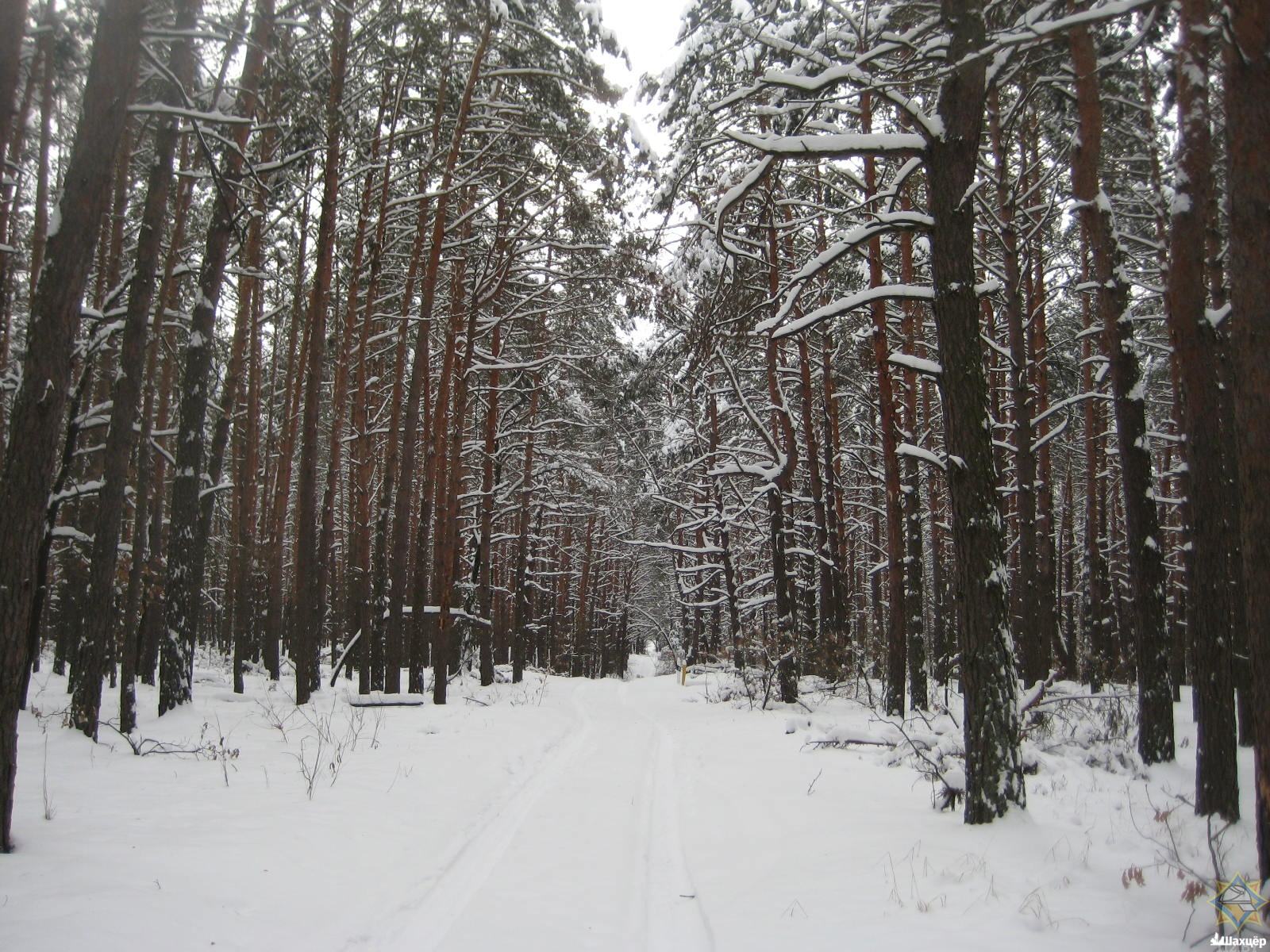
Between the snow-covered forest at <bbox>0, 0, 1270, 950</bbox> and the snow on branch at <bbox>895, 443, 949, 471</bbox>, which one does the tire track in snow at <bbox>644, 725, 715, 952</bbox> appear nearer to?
the snow-covered forest at <bbox>0, 0, 1270, 950</bbox>

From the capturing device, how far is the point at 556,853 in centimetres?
568

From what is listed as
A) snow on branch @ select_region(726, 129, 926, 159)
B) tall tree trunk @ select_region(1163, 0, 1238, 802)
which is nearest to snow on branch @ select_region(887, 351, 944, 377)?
snow on branch @ select_region(726, 129, 926, 159)

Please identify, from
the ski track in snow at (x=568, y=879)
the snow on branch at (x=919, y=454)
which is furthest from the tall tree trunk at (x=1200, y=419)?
the ski track in snow at (x=568, y=879)

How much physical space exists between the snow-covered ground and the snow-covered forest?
4 cm

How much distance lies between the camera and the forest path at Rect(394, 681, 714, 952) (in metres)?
4.14

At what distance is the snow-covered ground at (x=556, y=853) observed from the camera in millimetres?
3939

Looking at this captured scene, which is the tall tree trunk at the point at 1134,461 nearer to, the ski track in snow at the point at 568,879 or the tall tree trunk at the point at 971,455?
the tall tree trunk at the point at 971,455

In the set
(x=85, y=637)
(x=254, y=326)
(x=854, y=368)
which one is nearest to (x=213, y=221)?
(x=85, y=637)

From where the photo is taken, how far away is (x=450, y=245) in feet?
47.2

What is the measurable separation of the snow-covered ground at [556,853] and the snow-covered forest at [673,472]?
0.04 m

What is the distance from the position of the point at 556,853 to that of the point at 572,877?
60cm

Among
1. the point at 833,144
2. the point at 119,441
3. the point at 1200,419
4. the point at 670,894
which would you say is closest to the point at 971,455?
the point at 833,144

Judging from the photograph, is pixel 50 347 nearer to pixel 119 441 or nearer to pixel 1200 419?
pixel 119 441

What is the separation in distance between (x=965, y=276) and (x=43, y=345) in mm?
6707
